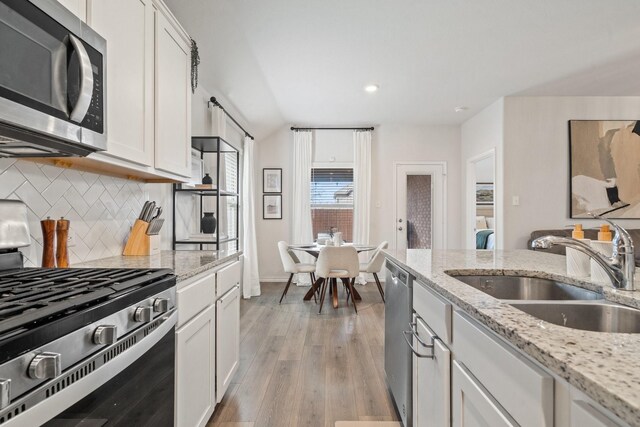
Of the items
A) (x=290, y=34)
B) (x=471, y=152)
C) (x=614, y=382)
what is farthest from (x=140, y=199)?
(x=471, y=152)

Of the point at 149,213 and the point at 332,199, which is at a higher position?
the point at 332,199

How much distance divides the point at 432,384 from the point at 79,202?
1771 mm

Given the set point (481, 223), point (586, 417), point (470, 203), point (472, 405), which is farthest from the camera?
point (481, 223)

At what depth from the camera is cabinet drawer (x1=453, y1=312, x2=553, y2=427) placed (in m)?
0.60

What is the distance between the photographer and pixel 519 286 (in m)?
1.49

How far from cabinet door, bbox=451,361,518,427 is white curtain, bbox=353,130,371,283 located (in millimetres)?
4365

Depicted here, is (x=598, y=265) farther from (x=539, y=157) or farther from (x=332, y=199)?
(x=332, y=199)

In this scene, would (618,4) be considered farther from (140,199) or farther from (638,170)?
(140,199)

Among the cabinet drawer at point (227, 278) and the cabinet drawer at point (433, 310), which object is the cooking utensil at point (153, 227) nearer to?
the cabinet drawer at point (227, 278)

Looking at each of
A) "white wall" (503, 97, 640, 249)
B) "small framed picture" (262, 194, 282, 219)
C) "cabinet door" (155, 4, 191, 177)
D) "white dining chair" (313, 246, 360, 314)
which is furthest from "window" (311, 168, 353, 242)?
"cabinet door" (155, 4, 191, 177)

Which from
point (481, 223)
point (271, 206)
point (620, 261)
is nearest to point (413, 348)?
point (620, 261)

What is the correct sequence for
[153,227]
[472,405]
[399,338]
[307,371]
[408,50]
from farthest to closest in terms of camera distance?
1. [408,50]
2. [307,371]
3. [153,227]
4. [399,338]
5. [472,405]

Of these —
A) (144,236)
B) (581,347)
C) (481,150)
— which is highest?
(481,150)

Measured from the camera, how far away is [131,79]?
58.9 inches
